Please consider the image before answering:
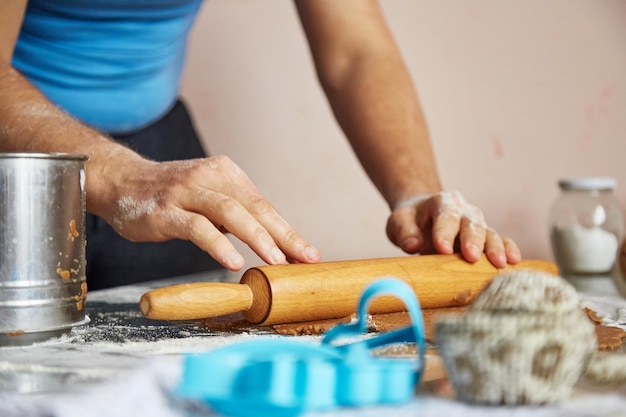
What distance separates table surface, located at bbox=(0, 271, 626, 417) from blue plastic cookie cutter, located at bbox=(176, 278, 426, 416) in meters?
0.02

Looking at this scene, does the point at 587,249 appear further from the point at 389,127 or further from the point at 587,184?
the point at 389,127

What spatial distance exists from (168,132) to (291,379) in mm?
1469

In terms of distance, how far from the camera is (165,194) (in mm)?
1090

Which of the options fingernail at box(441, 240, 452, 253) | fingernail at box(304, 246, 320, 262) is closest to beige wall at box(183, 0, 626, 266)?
fingernail at box(441, 240, 452, 253)

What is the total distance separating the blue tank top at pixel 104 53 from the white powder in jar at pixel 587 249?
110 cm

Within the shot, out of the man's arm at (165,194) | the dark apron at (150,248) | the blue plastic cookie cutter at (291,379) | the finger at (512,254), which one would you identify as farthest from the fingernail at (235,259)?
the dark apron at (150,248)

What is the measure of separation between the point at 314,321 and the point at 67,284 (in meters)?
0.37

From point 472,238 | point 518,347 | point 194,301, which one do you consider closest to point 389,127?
point 472,238

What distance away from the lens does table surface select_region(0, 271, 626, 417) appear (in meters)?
0.64

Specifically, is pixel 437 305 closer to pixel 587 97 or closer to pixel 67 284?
pixel 67 284

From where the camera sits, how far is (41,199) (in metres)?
0.90

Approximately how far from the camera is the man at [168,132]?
1104 millimetres

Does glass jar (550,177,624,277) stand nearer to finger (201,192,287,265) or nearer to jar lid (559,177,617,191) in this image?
jar lid (559,177,617,191)

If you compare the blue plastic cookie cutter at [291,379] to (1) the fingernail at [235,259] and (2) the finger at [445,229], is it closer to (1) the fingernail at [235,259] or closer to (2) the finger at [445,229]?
(1) the fingernail at [235,259]
